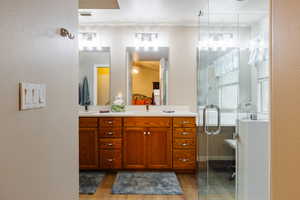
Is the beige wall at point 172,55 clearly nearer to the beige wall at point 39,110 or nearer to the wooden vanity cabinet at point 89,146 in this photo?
the wooden vanity cabinet at point 89,146

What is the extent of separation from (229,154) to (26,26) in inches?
92.1

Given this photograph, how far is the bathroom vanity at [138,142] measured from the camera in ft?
11.1

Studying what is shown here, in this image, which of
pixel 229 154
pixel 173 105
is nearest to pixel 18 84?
pixel 229 154

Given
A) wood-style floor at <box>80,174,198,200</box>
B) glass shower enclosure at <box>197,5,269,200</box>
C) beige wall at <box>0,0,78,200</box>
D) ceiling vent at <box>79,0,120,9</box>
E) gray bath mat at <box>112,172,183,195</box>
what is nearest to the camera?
beige wall at <box>0,0,78,200</box>

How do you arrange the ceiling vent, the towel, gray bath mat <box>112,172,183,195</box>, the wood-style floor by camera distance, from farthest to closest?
the towel, gray bath mat <box>112,172,183,195</box>, the wood-style floor, the ceiling vent

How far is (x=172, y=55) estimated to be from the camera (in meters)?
4.05

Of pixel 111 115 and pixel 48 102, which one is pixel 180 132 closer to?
pixel 111 115

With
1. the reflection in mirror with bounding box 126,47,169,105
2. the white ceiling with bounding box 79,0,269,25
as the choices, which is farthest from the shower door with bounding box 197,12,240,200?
the reflection in mirror with bounding box 126,47,169,105

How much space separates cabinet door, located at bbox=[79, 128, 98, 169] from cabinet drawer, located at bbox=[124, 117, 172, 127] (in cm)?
51

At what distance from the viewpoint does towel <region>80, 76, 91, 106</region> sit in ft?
13.2

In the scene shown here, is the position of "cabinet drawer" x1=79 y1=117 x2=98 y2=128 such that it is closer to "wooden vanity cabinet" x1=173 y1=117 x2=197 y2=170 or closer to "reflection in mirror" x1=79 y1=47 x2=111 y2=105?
"reflection in mirror" x1=79 y1=47 x2=111 y2=105

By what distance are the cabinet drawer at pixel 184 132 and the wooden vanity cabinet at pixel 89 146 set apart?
3.95 ft

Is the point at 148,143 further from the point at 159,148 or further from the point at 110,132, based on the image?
the point at 110,132

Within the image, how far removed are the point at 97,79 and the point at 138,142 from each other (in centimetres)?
142
